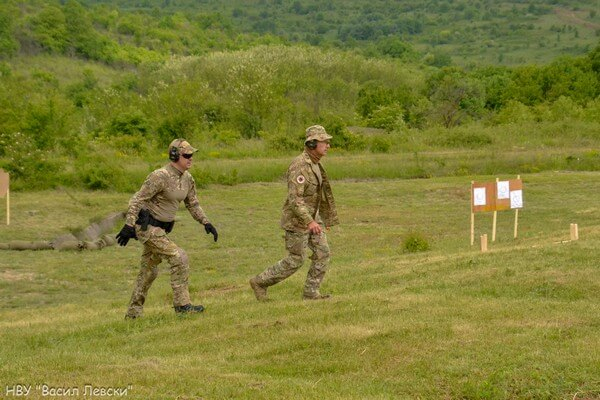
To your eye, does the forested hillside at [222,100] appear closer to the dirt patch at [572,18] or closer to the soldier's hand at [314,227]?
the soldier's hand at [314,227]

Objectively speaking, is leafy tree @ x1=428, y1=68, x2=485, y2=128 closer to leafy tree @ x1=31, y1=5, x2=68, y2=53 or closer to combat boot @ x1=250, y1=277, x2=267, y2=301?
leafy tree @ x1=31, y1=5, x2=68, y2=53

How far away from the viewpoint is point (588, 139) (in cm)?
5312

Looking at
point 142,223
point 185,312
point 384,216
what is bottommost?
point 384,216

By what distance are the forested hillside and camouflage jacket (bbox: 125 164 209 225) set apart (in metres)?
24.2

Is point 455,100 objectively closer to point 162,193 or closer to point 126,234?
point 162,193

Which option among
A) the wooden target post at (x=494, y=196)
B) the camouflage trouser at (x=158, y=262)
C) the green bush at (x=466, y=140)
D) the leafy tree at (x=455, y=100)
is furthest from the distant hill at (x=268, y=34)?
the camouflage trouser at (x=158, y=262)

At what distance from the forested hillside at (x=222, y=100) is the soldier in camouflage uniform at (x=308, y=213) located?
79.8 ft

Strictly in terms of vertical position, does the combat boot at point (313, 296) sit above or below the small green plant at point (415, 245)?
above

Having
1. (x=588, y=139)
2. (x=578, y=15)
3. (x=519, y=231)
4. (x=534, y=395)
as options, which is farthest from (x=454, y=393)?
(x=578, y=15)

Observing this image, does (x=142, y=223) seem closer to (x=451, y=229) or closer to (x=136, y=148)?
(x=451, y=229)

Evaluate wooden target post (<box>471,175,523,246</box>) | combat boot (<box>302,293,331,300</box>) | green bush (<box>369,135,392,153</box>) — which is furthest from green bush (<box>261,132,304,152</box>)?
combat boot (<box>302,293,331,300</box>)

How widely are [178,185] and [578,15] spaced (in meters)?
181

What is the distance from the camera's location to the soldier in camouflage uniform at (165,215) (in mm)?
12166

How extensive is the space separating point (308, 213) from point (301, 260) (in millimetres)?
638
